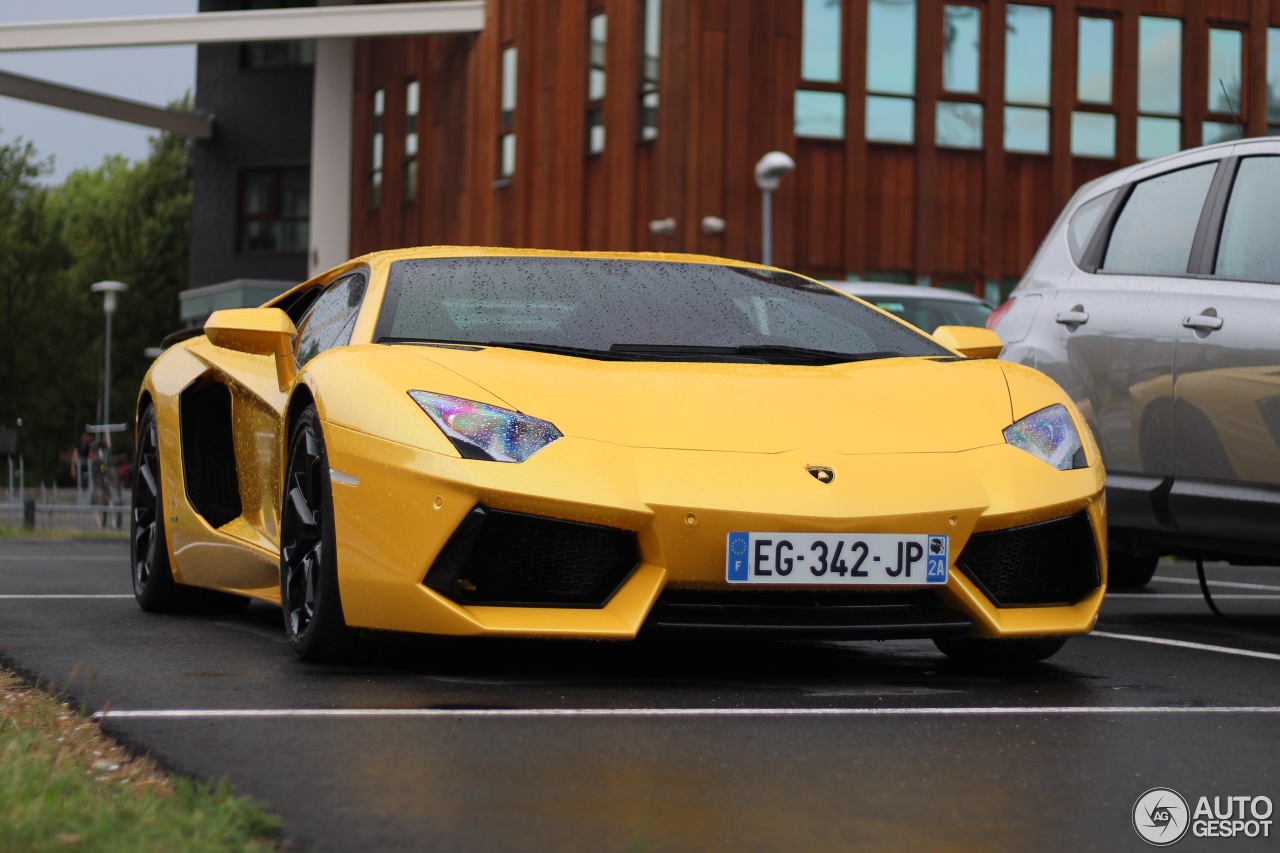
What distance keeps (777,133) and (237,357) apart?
67.0 feet

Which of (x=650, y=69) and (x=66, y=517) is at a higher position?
(x=650, y=69)

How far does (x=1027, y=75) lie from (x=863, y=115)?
2.59 meters

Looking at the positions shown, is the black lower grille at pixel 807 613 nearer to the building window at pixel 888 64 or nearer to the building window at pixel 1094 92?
the building window at pixel 888 64

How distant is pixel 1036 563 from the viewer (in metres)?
5.16

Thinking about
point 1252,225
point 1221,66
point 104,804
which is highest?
point 1221,66

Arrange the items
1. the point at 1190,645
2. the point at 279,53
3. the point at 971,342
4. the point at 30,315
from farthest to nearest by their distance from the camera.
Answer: the point at 30,315
the point at 279,53
the point at 1190,645
the point at 971,342

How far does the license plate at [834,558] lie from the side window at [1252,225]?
2.24 m

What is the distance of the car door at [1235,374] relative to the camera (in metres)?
6.38

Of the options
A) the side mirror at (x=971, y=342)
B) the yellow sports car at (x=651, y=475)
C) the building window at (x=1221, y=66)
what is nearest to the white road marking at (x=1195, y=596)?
the side mirror at (x=971, y=342)

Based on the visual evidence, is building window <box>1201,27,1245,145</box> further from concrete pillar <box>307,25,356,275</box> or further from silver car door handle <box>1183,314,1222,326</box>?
silver car door handle <box>1183,314,1222,326</box>

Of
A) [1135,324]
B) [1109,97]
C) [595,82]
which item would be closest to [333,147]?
[595,82]

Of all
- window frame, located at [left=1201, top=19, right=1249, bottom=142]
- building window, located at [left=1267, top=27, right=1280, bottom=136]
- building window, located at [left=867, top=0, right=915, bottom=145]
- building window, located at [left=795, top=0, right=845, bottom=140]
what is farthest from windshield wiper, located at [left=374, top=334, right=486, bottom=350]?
building window, located at [left=1267, top=27, right=1280, bottom=136]

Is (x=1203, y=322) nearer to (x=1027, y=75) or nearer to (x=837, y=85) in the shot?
(x=837, y=85)

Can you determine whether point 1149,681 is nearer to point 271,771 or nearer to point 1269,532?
point 1269,532
